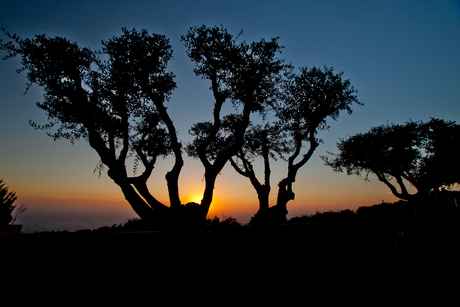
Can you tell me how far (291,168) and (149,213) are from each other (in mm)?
10812

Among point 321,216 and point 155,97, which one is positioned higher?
point 155,97

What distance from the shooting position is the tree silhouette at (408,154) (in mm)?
21797

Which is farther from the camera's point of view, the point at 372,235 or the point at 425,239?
the point at 372,235

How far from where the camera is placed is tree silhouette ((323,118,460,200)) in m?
21.8

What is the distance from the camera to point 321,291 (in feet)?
18.5

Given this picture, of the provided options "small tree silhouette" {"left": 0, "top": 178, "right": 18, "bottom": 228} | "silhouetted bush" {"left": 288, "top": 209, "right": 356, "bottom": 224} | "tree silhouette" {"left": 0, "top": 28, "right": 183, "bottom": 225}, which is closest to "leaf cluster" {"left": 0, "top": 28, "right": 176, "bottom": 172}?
"tree silhouette" {"left": 0, "top": 28, "right": 183, "bottom": 225}

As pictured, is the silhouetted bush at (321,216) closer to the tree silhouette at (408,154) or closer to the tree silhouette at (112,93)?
the tree silhouette at (408,154)

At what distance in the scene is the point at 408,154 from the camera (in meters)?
23.0

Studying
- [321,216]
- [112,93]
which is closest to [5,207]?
[112,93]

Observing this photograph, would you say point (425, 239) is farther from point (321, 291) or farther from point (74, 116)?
point (74, 116)

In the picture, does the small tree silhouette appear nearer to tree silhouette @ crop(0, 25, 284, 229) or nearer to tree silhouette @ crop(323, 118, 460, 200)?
tree silhouette @ crop(0, 25, 284, 229)

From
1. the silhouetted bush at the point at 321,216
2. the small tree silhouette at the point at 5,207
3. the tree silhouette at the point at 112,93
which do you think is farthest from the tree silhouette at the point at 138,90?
the silhouetted bush at the point at 321,216

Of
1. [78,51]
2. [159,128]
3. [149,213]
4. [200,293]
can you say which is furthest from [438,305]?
[78,51]

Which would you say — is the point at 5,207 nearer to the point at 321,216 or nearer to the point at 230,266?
the point at 230,266
